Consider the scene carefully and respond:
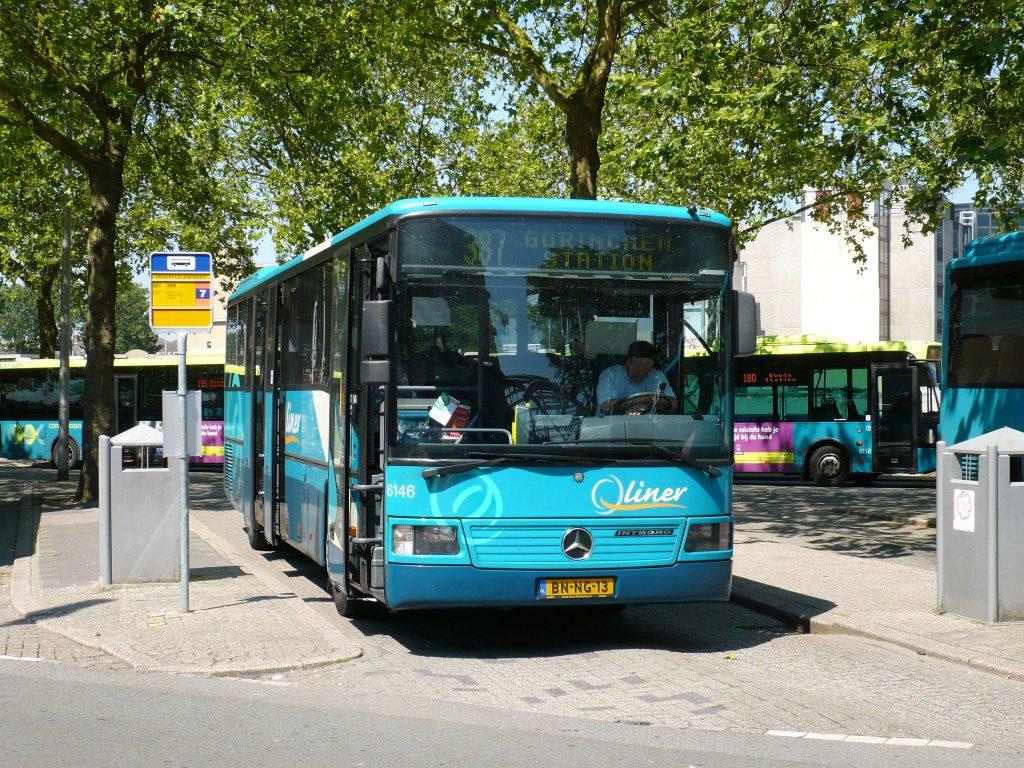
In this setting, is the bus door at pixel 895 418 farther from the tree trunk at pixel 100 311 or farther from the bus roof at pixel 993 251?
the tree trunk at pixel 100 311

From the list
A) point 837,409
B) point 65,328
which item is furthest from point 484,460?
point 65,328

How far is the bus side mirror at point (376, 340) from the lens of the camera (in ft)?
26.2

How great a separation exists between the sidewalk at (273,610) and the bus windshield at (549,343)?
1.81m

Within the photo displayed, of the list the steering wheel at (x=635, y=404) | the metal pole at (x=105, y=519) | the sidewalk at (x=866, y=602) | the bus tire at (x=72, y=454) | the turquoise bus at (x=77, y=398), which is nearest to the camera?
the steering wheel at (x=635, y=404)

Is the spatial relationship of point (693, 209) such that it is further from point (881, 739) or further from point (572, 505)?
point (881, 739)

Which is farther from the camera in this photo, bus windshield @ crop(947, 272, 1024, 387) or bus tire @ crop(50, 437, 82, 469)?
bus tire @ crop(50, 437, 82, 469)

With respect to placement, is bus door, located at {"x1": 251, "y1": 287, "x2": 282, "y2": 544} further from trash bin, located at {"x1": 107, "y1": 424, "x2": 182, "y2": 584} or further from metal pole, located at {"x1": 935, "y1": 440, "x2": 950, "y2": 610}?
metal pole, located at {"x1": 935, "y1": 440, "x2": 950, "y2": 610}

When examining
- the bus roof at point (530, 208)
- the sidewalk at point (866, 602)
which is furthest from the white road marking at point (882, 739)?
the bus roof at point (530, 208)

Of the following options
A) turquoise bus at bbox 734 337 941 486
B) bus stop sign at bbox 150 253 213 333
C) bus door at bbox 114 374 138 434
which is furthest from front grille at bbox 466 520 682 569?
bus door at bbox 114 374 138 434

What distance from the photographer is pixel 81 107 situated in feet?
68.2

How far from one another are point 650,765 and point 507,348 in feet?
10.8

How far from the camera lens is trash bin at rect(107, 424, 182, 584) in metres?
11.2

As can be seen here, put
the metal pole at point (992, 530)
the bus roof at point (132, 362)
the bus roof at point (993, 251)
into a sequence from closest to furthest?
the metal pole at point (992, 530) → the bus roof at point (993, 251) → the bus roof at point (132, 362)

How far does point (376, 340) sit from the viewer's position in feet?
26.2
